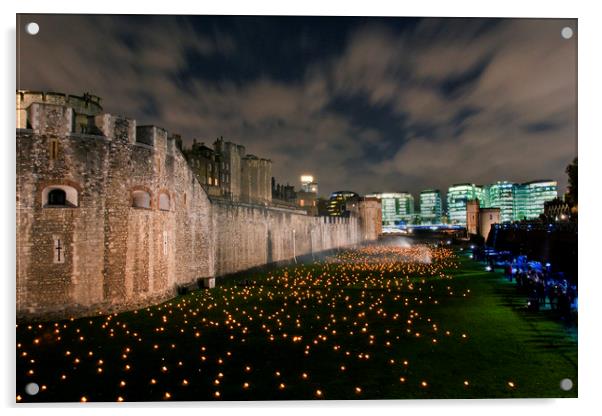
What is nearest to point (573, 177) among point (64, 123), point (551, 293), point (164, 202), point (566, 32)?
point (551, 293)

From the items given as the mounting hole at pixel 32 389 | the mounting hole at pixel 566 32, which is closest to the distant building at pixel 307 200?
the mounting hole at pixel 566 32

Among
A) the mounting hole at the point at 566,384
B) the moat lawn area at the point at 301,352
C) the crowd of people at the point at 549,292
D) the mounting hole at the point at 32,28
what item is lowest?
the mounting hole at the point at 566,384

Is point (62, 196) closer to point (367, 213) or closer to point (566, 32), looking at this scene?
point (566, 32)

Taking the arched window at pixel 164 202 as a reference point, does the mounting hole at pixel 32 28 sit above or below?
above

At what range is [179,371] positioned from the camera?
7266mm

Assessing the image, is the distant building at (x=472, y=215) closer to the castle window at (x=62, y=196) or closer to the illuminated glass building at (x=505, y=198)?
the castle window at (x=62, y=196)

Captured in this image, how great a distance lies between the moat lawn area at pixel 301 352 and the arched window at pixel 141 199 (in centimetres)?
314

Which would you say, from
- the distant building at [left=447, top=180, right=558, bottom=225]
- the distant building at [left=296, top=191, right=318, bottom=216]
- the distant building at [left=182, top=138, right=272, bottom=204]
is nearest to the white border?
the distant building at [left=182, top=138, right=272, bottom=204]

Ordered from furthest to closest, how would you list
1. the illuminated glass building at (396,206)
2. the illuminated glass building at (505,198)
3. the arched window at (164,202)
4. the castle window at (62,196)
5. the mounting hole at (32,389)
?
the illuminated glass building at (396,206) < the illuminated glass building at (505,198) < the arched window at (164,202) < the castle window at (62,196) < the mounting hole at (32,389)

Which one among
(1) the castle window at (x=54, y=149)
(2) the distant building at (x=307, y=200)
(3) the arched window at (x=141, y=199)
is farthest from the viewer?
(2) the distant building at (x=307, y=200)

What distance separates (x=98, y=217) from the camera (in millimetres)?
11023

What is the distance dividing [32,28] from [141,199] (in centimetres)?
550

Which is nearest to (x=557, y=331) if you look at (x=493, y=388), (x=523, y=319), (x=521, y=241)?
(x=523, y=319)

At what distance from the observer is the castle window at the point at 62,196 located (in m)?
10.6
